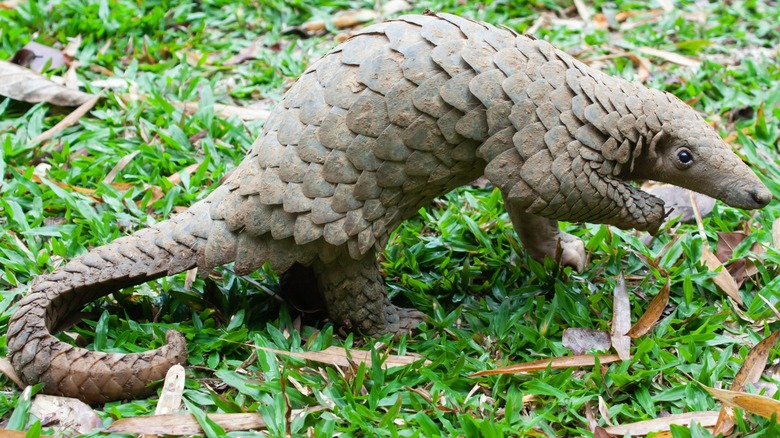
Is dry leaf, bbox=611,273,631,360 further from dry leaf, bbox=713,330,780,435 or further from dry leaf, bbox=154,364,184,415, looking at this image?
dry leaf, bbox=154,364,184,415

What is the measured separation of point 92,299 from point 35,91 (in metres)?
2.02

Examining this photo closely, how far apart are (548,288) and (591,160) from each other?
2.62 feet

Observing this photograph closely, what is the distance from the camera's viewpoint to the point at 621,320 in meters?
3.33

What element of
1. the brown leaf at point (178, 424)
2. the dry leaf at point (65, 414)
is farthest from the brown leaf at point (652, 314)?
the dry leaf at point (65, 414)

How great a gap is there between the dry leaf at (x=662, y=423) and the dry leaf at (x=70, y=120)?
10.5 ft

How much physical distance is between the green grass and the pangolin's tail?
11 centimetres

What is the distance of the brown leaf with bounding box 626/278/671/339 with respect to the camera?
3.25 m

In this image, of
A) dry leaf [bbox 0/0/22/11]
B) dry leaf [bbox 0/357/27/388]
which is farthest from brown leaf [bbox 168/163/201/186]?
dry leaf [bbox 0/0/22/11]

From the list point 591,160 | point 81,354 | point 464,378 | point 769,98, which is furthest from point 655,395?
point 769,98

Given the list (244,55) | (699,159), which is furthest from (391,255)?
(244,55)

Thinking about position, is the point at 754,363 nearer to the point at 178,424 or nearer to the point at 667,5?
the point at 178,424

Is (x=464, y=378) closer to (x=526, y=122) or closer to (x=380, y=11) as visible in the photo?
(x=526, y=122)

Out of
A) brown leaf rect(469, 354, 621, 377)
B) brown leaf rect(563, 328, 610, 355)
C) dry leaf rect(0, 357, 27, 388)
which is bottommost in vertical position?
brown leaf rect(563, 328, 610, 355)

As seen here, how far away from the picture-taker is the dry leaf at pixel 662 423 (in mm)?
2791
